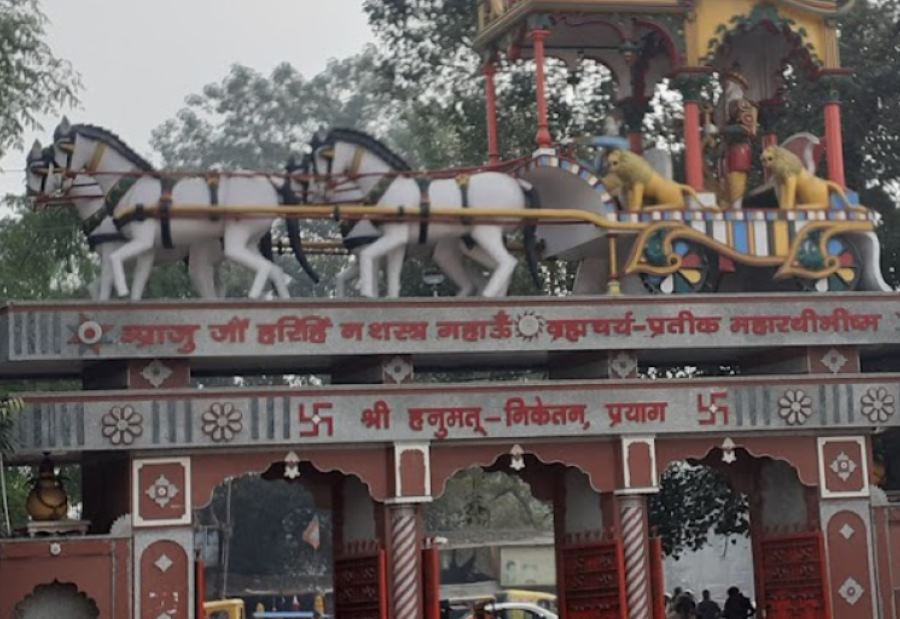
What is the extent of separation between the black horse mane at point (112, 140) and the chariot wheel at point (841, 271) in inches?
298

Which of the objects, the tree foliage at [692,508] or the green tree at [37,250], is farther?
the tree foliage at [692,508]

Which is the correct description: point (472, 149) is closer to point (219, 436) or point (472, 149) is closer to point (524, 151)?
point (524, 151)

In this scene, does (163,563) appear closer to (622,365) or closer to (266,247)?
(266,247)

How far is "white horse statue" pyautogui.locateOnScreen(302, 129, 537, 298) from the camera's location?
22.4 meters

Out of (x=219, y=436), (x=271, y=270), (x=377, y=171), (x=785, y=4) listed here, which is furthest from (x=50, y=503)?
(x=785, y=4)

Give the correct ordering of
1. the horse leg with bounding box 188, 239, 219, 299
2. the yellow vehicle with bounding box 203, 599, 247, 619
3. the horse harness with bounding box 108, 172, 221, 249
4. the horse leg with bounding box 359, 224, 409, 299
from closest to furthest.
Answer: the horse harness with bounding box 108, 172, 221, 249 < the horse leg with bounding box 359, 224, 409, 299 < the horse leg with bounding box 188, 239, 219, 299 < the yellow vehicle with bounding box 203, 599, 247, 619

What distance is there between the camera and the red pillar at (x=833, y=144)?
24.1 metres

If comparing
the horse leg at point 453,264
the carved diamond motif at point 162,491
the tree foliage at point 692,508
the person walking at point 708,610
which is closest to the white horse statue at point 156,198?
the horse leg at point 453,264

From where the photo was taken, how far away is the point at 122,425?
68.3 ft

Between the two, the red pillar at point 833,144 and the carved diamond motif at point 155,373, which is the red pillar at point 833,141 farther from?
the carved diamond motif at point 155,373

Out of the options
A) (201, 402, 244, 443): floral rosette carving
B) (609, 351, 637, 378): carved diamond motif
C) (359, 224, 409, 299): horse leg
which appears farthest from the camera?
(609, 351, 637, 378): carved diamond motif

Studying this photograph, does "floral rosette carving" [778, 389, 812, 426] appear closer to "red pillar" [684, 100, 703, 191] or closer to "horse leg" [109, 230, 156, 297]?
"red pillar" [684, 100, 703, 191]

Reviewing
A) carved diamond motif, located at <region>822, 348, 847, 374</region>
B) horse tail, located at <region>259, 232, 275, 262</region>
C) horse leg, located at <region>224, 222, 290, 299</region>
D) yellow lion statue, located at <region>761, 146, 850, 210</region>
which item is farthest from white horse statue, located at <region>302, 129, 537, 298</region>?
carved diamond motif, located at <region>822, 348, 847, 374</region>

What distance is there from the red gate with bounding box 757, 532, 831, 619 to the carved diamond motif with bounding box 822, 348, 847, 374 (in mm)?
1884
